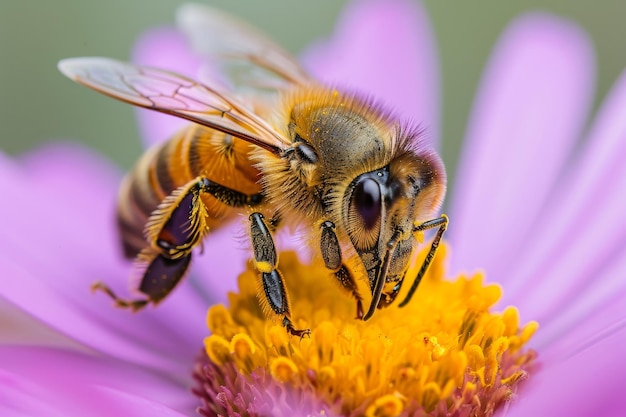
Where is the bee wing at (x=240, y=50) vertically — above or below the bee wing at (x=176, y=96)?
below

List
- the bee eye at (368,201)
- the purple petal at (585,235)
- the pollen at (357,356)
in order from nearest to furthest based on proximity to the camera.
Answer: the bee eye at (368,201)
the pollen at (357,356)
the purple petal at (585,235)

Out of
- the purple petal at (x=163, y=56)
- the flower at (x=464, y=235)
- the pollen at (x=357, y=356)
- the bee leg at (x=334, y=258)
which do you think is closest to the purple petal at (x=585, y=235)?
the flower at (x=464, y=235)

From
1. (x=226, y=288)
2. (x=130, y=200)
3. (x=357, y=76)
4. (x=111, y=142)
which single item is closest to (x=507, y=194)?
(x=357, y=76)

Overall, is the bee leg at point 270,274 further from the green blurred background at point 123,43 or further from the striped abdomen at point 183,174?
the green blurred background at point 123,43

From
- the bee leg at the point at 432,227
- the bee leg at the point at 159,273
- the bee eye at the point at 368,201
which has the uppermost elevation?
the bee eye at the point at 368,201

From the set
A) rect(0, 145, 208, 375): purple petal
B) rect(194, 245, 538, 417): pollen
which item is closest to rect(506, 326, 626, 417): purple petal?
rect(194, 245, 538, 417): pollen

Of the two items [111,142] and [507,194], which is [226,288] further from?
[111,142]

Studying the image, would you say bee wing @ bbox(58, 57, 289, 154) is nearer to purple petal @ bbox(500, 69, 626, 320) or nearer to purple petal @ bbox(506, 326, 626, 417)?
purple petal @ bbox(506, 326, 626, 417)
